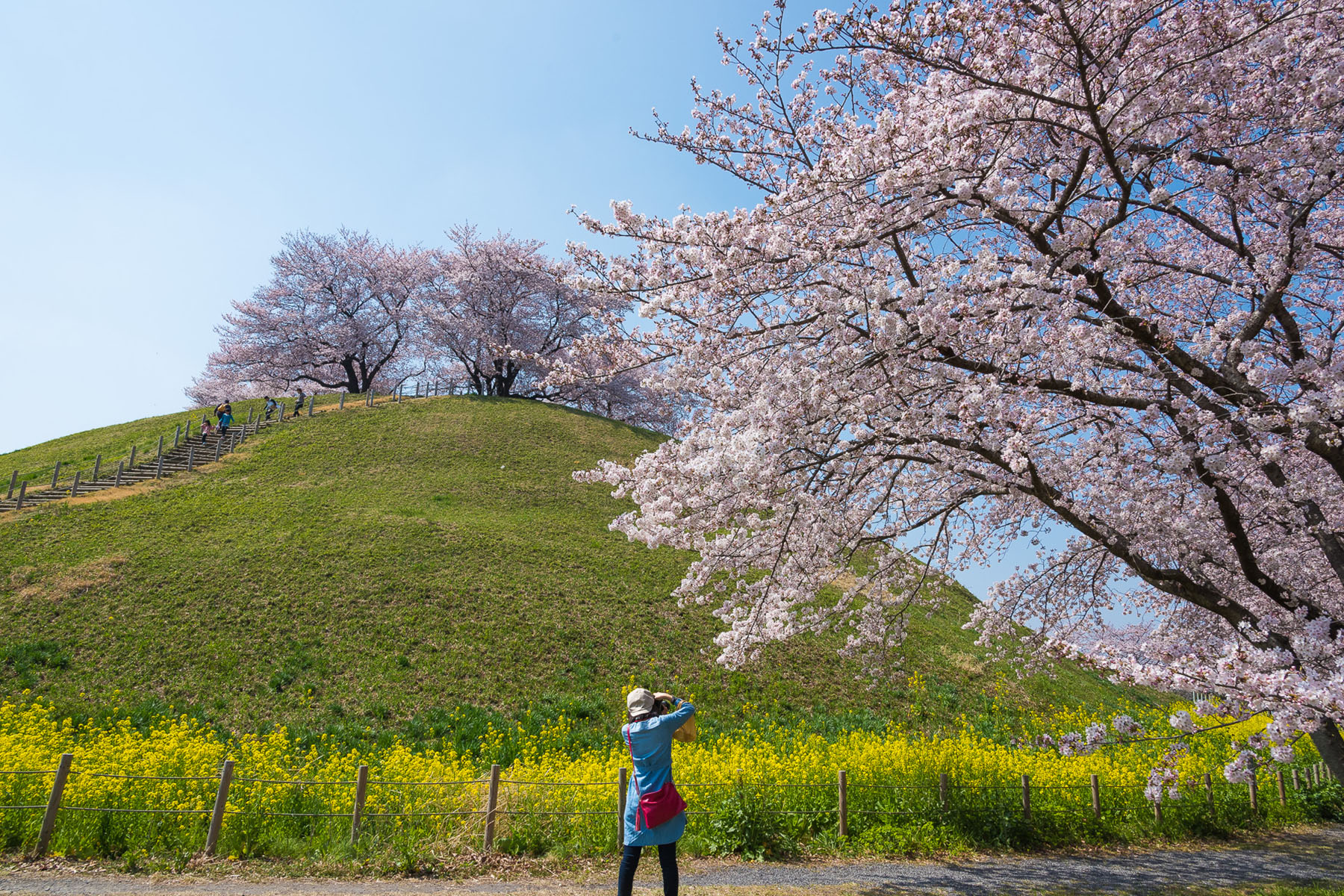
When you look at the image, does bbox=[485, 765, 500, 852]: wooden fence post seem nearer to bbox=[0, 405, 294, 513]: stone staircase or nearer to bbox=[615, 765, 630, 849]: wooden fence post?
bbox=[615, 765, 630, 849]: wooden fence post

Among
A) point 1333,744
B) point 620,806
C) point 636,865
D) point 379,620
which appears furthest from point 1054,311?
point 379,620

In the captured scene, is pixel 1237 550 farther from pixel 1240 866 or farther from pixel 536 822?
pixel 536 822

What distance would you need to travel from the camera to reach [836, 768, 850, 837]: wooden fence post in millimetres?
9172

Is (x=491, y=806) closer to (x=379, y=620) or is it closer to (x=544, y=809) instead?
(x=544, y=809)

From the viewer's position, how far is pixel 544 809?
8.85 metres

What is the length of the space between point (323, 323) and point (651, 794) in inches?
1898

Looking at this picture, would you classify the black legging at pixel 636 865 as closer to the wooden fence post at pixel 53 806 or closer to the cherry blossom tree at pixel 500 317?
the wooden fence post at pixel 53 806

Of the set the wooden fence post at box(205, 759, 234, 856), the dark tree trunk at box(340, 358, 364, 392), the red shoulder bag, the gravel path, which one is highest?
the dark tree trunk at box(340, 358, 364, 392)

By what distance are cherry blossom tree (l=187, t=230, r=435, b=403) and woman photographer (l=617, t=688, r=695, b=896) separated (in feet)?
153

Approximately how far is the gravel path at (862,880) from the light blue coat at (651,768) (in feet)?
9.07

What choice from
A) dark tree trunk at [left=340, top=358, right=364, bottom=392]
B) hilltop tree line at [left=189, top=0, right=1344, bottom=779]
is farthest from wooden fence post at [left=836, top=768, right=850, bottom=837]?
dark tree trunk at [left=340, top=358, right=364, bottom=392]

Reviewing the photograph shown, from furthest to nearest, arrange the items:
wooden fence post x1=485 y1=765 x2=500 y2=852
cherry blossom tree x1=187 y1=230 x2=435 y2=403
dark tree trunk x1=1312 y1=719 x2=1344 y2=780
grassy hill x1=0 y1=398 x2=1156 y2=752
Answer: cherry blossom tree x1=187 y1=230 x2=435 y2=403
grassy hill x1=0 y1=398 x2=1156 y2=752
wooden fence post x1=485 y1=765 x2=500 y2=852
dark tree trunk x1=1312 y1=719 x2=1344 y2=780

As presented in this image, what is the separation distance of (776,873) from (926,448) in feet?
17.5

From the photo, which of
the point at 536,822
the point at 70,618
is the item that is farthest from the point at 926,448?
the point at 70,618
